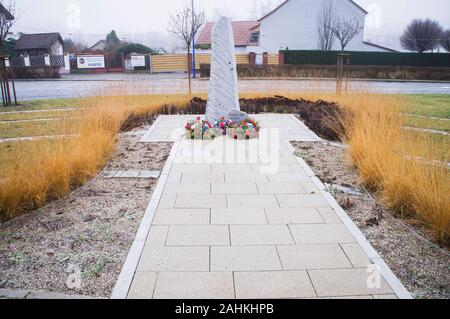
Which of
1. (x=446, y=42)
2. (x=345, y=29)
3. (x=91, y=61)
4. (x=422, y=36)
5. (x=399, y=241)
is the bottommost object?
(x=399, y=241)

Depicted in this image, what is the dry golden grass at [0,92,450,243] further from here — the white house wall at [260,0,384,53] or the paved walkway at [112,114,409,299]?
the white house wall at [260,0,384,53]

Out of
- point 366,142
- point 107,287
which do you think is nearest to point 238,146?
point 366,142

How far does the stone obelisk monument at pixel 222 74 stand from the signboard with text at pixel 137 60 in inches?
1169

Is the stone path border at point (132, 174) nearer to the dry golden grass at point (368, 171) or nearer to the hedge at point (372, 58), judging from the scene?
the dry golden grass at point (368, 171)

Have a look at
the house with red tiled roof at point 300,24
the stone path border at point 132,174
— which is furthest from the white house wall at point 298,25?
the stone path border at point 132,174

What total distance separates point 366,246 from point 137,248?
7.14ft

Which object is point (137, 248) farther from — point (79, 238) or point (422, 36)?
point (422, 36)

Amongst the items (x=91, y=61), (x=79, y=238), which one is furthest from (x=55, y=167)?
(x=91, y=61)

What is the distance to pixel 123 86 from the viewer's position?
1166 centimetres

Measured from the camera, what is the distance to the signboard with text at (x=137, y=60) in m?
36.2

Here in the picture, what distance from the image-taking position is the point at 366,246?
366cm

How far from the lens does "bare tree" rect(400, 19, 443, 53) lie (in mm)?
43312

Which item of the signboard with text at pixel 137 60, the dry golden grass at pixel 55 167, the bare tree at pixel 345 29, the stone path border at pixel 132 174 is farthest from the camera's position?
the signboard with text at pixel 137 60
